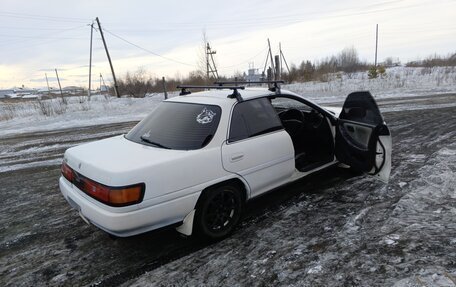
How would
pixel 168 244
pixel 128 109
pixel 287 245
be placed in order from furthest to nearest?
pixel 128 109, pixel 168 244, pixel 287 245

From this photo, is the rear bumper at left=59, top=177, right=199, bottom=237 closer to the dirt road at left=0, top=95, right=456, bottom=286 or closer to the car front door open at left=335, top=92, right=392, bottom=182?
the dirt road at left=0, top=95, right=456, bottom=286

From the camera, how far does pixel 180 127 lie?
356 cm

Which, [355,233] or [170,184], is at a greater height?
[170,184]

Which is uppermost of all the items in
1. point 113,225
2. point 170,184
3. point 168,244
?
point 170,184

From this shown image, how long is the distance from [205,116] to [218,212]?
106 cm

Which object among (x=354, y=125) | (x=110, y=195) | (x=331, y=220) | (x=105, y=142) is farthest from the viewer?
(x=354, y=125)

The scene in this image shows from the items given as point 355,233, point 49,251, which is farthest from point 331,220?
point 49,251

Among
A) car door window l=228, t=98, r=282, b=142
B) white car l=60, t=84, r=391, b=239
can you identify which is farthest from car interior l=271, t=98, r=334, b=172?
car door window l=228, t=98, r=282, b=142

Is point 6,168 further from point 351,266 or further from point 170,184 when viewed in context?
point 351,266

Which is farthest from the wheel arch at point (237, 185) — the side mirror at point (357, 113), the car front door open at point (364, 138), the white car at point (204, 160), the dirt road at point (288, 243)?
the side mirror at point (357, 113)

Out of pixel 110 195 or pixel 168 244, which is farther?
pixel 168 244

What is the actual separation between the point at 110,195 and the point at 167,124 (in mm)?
1211

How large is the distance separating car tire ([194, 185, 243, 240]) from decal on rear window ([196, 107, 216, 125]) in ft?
2.40

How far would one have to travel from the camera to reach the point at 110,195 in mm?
2740
